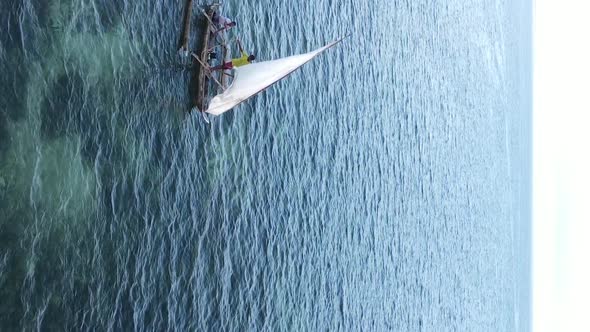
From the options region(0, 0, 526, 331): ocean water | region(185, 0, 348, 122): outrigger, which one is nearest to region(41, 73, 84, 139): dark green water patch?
region(0, 0, 526, 331): ocean water

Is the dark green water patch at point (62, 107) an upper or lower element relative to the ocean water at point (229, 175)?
upper

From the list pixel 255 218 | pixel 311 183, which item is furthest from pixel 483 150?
pixel 255 218

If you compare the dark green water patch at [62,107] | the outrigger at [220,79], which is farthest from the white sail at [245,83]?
the dark green water patch at [62,107]

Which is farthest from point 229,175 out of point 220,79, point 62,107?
point 62,107

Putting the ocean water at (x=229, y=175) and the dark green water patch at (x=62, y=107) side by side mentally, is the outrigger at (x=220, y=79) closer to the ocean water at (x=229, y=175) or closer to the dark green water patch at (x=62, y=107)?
the ocean water at (x=229, y=175)

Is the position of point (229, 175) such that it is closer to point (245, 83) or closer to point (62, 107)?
point (245, 83)
